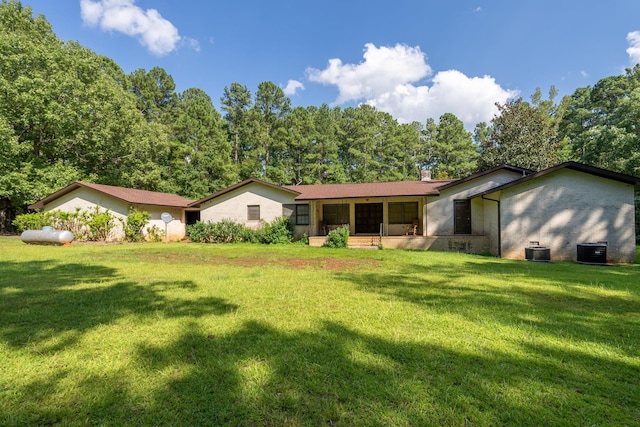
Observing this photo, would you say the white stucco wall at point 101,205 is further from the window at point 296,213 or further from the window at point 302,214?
the window at point 302,214

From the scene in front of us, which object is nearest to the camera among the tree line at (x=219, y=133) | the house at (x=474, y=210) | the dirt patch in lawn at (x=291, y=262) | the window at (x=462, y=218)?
the dirt patch in lawn at (x=291, y=262)

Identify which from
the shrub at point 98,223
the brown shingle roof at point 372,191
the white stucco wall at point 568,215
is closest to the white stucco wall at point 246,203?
the brown shingle roof at point 372,191

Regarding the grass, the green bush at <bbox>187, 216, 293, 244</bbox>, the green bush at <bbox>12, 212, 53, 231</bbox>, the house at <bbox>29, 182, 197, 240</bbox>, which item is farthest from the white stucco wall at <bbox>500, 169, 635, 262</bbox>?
the green bush at <bbox>12, 212, 53, 231</bbox>

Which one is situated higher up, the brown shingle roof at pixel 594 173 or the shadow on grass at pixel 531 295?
the brown shingle roof at pixel 594 173

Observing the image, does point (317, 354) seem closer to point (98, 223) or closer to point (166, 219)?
point (166, 219)

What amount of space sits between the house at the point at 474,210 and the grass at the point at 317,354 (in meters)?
6.59

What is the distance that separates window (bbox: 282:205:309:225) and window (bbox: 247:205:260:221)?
1.83 meters

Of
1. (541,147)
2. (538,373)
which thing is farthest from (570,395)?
(541,147)

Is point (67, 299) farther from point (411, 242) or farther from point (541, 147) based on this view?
point (541, 147)

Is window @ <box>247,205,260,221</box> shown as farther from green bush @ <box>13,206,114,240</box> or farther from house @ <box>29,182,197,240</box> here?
green bush @ <box>13,206,114,240</box>

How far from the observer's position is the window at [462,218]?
16.5 meters

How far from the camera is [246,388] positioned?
106 inches

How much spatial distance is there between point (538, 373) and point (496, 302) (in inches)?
109

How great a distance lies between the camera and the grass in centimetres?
239
